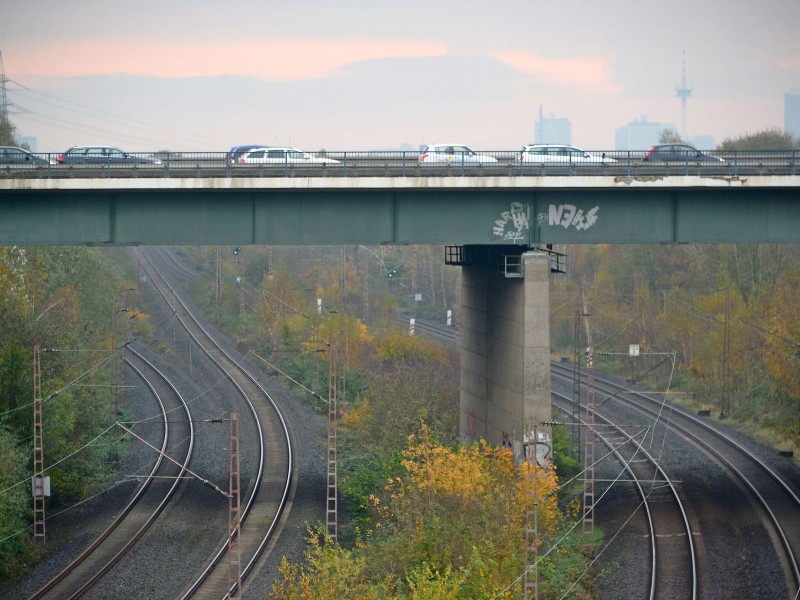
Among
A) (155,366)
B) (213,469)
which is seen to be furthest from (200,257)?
(213,469)

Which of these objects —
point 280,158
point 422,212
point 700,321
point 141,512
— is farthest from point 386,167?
point 700,321

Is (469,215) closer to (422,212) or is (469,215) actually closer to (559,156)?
(422,212)

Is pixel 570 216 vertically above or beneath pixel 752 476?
above

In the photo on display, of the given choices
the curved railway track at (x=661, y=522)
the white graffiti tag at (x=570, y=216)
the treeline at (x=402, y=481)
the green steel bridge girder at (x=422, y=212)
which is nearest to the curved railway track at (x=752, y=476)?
the curved railway track at (x=661, y=522)

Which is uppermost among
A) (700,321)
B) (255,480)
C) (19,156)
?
(19,156)

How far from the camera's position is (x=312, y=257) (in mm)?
90938

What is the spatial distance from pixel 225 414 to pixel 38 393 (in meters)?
15.1

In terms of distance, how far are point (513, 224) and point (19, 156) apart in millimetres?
18637

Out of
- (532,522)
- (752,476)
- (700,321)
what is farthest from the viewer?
(700,321)

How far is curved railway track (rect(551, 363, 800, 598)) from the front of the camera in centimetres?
2967

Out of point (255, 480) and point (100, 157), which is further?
point (255, 480)

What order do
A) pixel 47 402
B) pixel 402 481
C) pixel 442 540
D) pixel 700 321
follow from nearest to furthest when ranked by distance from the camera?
pixel 442 540
pixel 402 481
pixel 47 402
pixel 700 321

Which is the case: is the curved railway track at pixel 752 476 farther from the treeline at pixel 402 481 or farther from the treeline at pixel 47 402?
the treeline at pixel 47 402

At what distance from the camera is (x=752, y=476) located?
36.9 metres
